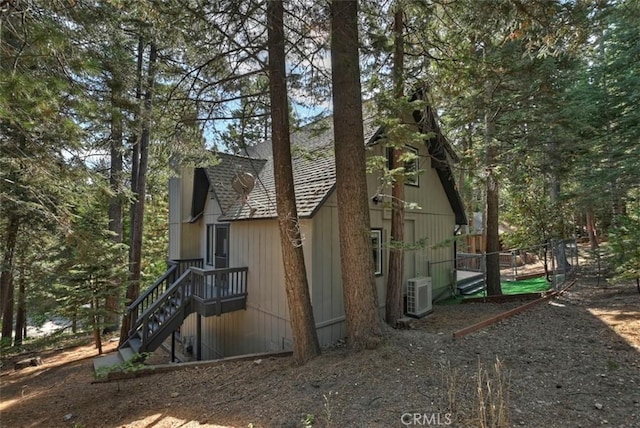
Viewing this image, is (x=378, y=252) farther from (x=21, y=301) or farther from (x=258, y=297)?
(x=21, y=301)

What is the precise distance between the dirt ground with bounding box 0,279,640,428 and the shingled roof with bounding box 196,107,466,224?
3113 millimetres

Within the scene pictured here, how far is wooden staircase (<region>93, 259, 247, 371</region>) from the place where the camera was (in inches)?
306

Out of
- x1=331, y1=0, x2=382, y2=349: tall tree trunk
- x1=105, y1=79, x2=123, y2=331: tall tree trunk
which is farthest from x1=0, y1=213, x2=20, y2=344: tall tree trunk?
x1=331, y1=0, x2=382, y2=349: tall tree trunk

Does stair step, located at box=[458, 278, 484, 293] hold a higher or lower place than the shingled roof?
lower

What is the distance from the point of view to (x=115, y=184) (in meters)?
8.58

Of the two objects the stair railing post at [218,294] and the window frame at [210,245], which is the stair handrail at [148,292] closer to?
the window frame at [210,245]

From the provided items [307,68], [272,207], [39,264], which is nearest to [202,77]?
[307,68]

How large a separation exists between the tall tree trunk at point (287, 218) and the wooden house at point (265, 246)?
2.12 feet

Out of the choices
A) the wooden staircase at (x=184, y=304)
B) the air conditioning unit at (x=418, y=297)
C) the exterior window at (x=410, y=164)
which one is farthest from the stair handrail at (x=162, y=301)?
the exterior window at (x=410, y=164)

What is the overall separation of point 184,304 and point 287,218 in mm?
4499

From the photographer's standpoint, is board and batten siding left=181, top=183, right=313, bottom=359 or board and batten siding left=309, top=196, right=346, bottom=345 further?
board and batten siding left=181, top=183, right=313, bottom=359

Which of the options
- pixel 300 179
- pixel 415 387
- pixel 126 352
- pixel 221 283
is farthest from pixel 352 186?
pixel 126 352

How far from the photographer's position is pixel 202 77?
6.27 m

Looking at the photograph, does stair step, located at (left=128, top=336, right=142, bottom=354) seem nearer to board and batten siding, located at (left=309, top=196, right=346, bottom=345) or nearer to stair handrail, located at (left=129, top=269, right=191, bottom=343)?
stair handrail, located at (left=129, top=269, right=191, bottom=343)
